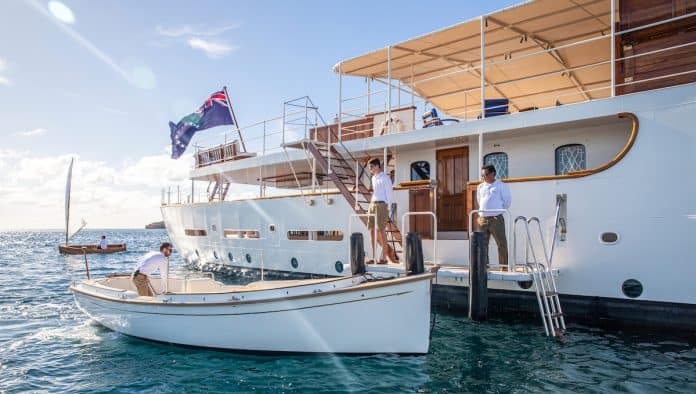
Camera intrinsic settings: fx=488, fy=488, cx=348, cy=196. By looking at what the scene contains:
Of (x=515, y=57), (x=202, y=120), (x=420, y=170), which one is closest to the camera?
(x=420, y=170)

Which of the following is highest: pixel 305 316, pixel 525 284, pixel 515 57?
pixel 515 57

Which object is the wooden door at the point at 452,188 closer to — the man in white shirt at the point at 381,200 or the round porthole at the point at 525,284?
the round porthole at the point at 525,284

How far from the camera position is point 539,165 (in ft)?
34.9

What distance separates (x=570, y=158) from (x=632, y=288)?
3.05 metres

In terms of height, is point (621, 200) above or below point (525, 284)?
above

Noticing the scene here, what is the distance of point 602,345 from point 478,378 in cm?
269

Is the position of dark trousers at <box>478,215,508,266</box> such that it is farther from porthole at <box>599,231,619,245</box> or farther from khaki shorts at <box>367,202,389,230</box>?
khaki shorts at <box>367,202,389,230</box>

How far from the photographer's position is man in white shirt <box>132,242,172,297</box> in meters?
8.99

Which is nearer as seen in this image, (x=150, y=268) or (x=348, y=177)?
(x=150, y=268)

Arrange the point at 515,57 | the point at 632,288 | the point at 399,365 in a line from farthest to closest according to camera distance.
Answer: the point at 515,57
the point at 632,288
the point at 399,365

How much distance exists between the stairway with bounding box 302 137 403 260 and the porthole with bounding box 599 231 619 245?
405 centimetres

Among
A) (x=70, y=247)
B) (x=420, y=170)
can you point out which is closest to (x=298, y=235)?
(x=420, y=170)

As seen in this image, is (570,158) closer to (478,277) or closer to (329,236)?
(478,277)

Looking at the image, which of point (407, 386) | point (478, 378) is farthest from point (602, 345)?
point (407, 386)
